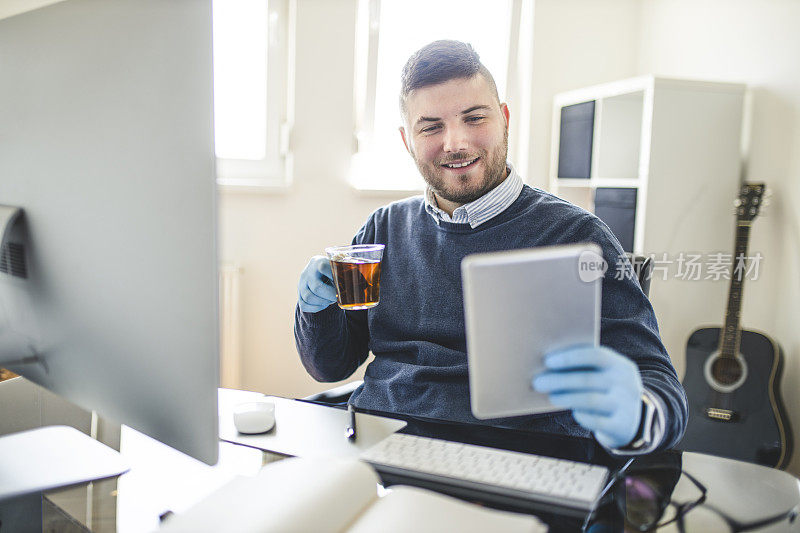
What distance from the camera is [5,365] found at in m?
0.81

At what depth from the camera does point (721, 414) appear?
7.82ft

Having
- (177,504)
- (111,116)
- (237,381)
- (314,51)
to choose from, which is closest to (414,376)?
(177,504)

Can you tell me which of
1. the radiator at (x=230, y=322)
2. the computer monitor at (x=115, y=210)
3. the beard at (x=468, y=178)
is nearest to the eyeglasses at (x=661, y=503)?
the computer monitor at (x=115, y=210)

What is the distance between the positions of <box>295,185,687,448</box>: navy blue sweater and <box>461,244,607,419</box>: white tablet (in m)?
0.41

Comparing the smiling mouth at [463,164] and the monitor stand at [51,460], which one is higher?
the smiling mouth at [463,164]

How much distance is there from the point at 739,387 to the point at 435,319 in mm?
1617

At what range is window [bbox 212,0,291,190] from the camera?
8.90ft

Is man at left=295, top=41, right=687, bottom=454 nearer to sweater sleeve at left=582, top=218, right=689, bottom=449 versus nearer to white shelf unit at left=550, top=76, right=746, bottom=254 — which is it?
sweater sleeve at left=582, top=218, right=689, bottom=449

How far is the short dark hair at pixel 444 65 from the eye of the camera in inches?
53.7

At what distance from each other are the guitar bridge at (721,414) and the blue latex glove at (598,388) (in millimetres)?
1837

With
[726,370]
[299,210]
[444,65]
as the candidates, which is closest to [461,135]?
[444,65]

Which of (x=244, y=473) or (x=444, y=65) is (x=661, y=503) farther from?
(x=444, y=65)

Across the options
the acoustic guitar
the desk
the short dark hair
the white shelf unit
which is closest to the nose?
the short dark hair

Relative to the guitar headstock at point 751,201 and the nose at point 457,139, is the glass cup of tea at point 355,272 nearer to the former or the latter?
the nose at point 457,139
